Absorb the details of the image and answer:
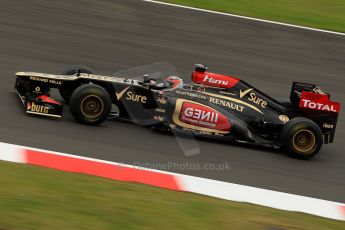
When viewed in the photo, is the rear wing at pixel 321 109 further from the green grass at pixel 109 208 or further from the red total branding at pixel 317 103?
the green grass at pixel 109 208

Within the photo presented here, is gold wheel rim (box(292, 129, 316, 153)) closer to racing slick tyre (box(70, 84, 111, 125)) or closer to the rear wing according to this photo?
the rear wing

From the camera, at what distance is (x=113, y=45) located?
1320 centimetres

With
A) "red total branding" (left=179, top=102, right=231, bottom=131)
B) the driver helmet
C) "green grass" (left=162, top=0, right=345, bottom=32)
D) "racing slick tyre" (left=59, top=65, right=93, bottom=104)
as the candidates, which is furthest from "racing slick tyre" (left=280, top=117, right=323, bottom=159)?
"green grass" (left=162, top=0, right=345, bottom=32)

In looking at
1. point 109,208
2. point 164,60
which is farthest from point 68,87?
point 164,60

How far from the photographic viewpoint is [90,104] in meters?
8.91

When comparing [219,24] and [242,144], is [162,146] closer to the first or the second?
[242,144]

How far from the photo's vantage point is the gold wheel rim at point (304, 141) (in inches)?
358

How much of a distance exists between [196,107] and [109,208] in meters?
3.31

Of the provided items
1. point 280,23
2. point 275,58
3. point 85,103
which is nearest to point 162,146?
point 85,103

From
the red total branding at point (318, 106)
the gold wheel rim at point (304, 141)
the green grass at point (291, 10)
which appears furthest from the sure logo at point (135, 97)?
the green grass at point (291, 10)

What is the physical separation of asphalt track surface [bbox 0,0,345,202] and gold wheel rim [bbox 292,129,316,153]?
0.61 feet

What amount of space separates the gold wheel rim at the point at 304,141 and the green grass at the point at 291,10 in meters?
7.17

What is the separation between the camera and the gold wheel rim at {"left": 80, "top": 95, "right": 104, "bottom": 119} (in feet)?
29.1

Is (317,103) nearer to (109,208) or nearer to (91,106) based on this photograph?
(91,106)
